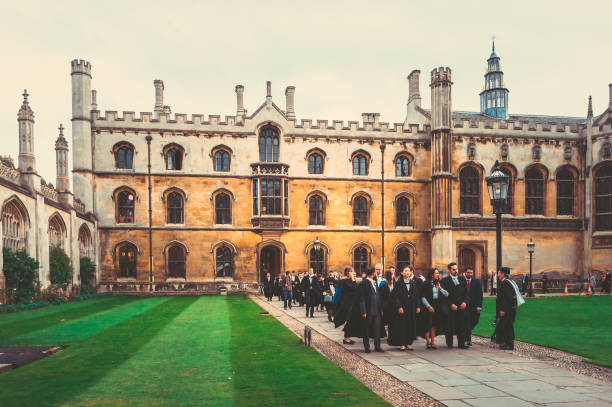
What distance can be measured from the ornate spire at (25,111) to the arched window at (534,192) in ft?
95.4

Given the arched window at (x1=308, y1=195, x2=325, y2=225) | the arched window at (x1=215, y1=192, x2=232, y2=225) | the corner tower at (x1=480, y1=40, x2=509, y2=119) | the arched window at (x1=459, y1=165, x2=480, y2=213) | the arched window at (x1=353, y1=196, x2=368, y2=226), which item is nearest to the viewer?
the arched window at (x1=215, y1=192, x2=232, y2=225)

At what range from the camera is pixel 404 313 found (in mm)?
9609

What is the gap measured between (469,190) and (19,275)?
25664 millimetres

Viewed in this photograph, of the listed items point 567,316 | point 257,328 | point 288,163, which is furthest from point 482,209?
point 257,328

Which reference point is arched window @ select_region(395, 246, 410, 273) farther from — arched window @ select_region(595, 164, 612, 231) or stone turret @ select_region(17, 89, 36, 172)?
stone turret @ select_region(17, 89, 36, 172)

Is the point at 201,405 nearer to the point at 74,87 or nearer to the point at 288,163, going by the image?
the point at 288,163

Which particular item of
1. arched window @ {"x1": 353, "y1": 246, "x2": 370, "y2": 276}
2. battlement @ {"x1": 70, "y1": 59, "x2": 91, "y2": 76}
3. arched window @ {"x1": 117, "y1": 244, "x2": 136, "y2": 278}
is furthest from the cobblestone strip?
battlement @ {"x1": 70, "y1": 59, "x2": 91, "y2": 76}

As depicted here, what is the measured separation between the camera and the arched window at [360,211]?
3077cm

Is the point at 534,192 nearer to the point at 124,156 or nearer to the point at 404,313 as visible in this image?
the point at 404,313

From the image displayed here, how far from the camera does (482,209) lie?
31.0 meters

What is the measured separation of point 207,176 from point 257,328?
60.0 ft

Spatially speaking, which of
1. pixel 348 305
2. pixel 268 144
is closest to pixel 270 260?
pixel 268 144

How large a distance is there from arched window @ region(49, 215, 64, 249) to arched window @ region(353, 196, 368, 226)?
55.6 feet

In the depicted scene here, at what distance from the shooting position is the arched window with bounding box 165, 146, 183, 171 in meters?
29.1
